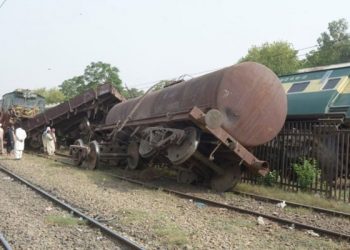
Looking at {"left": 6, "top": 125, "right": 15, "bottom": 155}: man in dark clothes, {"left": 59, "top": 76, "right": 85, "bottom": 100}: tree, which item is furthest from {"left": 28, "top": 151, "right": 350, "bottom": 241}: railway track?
{"left": 59, "top": 76, "right": 85, "bottom": 100}: tree

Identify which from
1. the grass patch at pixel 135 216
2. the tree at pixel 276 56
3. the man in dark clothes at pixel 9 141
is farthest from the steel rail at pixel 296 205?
the tree at pixel 276 56

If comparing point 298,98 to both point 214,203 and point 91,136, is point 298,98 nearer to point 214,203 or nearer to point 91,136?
point 214,203

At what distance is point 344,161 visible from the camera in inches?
483

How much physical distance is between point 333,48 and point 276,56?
8932 mm

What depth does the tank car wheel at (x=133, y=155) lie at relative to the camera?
15.9 metres

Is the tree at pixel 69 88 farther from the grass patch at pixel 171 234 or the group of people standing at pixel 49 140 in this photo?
the grass patch at pixel 171 234

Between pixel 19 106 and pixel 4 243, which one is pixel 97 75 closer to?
pixel 19 106

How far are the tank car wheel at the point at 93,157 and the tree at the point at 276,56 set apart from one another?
155ft

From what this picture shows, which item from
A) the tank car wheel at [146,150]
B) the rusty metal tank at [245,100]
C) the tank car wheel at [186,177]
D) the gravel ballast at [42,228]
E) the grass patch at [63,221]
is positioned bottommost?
the gravel ballast at [42,228]

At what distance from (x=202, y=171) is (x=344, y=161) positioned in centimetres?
356

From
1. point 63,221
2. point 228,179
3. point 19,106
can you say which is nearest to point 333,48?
point 19,106

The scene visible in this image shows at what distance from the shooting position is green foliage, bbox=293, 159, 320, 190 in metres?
11.9

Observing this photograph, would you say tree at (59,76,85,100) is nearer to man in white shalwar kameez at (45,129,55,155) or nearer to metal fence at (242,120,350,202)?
man in white shalwar kameez at (45,129,55,155)

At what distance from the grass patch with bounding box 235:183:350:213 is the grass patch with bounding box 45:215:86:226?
510 cm
